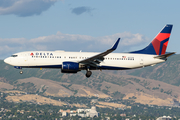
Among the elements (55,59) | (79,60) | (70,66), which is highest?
(55,59)

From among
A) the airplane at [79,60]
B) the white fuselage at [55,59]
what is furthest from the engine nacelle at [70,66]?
the white fuselage at [55,59]

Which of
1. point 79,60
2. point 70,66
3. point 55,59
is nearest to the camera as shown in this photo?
point 70,66

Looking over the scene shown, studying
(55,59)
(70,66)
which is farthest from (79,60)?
(55,59)

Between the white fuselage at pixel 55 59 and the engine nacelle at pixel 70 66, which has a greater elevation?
the white fuselage at pixel 55 59

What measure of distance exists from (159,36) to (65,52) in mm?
23988

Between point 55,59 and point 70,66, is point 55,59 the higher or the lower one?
the higher one

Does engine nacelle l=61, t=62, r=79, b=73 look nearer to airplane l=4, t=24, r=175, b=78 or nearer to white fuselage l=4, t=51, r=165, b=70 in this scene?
airplane l=4, t=24, r=175, b=78

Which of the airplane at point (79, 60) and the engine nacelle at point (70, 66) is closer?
the engine nacelle at point (70, 66)

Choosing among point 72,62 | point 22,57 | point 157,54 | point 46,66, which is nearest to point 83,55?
point 72,62

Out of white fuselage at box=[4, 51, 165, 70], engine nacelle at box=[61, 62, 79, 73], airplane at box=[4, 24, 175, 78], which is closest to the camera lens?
engine nacelle at box=[61, 62, 79, 73]

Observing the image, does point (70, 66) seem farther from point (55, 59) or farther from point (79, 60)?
point (55, 59)

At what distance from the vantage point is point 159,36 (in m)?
80.0

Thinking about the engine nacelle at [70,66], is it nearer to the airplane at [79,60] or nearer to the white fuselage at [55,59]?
the airplane at [79,60]

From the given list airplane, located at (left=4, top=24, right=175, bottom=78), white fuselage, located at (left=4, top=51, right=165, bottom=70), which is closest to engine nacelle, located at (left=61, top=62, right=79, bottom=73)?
airplane, located at (left=4, top=24, right=175, bottom=78)
